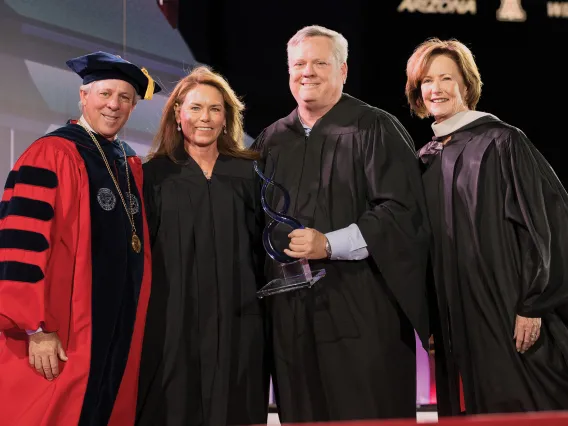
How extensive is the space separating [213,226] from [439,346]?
1.16 m

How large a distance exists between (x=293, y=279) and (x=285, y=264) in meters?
0.07

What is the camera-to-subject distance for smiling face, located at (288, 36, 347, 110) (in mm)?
3471

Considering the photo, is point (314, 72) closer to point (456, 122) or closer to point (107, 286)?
point (456, 122)

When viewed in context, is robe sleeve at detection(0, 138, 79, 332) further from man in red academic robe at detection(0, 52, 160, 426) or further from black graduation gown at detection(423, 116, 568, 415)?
black graduation gown at detection(423, 116, 568, 415)

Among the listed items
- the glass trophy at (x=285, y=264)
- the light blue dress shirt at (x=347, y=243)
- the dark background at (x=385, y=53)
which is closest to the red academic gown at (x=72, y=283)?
the glass trophy at (x=285, y=264)

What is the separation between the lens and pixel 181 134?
11.6ft

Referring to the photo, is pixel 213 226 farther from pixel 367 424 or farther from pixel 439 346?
pixel 367 424

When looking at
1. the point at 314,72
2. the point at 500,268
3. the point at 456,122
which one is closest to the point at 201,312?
the point at 314,72

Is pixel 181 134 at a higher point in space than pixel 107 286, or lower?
higher

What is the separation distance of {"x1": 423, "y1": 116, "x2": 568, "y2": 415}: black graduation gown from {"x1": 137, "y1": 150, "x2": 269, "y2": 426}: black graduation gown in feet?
2.78

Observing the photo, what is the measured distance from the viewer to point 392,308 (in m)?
3.39

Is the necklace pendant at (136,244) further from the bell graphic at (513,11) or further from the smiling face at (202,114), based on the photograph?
the bell graphic at (513,11)

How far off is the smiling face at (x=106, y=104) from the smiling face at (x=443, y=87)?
131 centimetres

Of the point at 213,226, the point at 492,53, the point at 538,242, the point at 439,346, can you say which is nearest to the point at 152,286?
the point at 213,226
